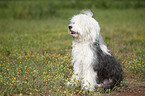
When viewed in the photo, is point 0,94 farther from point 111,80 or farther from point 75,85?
point 111,80

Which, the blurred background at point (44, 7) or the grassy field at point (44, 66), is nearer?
the grassy field at point (44, 66)

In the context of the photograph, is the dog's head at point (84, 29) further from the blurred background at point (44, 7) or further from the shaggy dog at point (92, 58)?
the blurred background at point (44, 7)

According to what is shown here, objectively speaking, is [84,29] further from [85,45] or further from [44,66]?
[44,66]

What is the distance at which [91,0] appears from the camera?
65.7 ft

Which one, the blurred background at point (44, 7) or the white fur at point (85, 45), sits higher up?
the blurred background at point (44, 7)

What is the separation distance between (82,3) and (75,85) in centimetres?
1601

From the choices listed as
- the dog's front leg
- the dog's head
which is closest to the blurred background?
the dog's head

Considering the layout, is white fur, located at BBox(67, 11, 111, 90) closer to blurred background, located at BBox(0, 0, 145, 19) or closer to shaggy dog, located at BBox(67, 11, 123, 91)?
shaggy dog, located at BBox(67, 11, 123, 91)

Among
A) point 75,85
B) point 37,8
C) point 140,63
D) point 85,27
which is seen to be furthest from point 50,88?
point 37,8

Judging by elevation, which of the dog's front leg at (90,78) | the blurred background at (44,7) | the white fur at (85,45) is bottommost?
the dog's front leg at (90,78)

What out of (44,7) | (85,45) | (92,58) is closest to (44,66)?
(85,45)

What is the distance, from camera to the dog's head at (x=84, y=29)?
3.75 metres

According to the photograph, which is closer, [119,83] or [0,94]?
[0,94]

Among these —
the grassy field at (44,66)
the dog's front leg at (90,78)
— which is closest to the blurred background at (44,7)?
the grassy field at (44,66)
